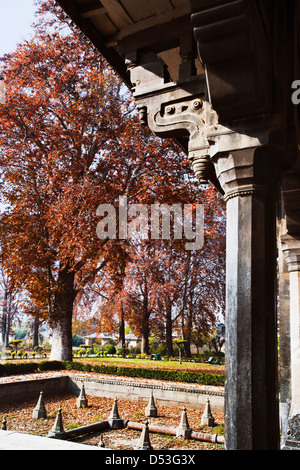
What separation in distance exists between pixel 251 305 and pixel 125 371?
13.5 meters

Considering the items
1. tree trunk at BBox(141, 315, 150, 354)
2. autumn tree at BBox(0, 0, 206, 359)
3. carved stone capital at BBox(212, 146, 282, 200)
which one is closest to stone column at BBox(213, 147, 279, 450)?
carved stone capital at BBox(212, 146, 282, 200)

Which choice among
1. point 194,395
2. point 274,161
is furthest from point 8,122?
point 274,161

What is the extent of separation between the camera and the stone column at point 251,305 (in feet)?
8.44

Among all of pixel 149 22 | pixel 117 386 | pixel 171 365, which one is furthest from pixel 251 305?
pixel 171 365

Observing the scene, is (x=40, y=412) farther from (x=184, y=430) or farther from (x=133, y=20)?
(x=133, y=20)

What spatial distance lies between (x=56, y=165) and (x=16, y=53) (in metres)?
5.88

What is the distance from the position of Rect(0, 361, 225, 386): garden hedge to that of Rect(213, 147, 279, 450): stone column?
35.5 feet

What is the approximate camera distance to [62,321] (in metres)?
16.9

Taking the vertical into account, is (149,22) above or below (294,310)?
above

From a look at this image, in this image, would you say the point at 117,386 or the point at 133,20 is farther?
the point at 117,386

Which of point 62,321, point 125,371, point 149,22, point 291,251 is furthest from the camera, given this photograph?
point 62,321

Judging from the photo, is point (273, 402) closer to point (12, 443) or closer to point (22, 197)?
point (12, 443)

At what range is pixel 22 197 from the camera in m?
16.5

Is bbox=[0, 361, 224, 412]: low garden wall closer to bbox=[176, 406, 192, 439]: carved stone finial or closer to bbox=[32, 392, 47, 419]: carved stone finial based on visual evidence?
bbox=[32, 392, 47, 419]: carved stone finial
